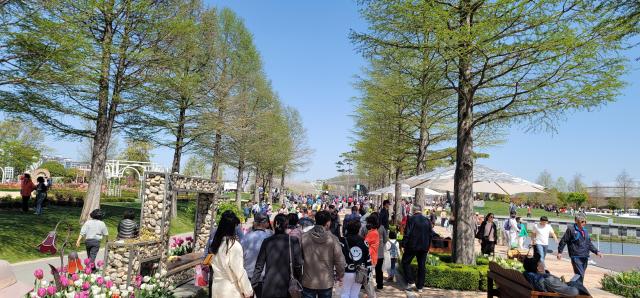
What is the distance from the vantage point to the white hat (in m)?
→ 4.99

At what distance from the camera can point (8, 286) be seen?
516 cm

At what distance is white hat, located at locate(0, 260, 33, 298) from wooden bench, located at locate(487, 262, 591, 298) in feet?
20.6

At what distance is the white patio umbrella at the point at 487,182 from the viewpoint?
10.4 metres

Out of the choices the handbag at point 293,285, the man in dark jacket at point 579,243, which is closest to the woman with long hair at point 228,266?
the handbag at point 293,285

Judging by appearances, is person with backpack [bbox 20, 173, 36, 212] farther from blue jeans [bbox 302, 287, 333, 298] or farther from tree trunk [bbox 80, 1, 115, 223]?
blue jeans [bbox 302, 287, 333, 298]

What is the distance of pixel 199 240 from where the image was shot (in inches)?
437

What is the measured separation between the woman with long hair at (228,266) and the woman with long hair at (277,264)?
0.92 feet

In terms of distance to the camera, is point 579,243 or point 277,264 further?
point 579,243

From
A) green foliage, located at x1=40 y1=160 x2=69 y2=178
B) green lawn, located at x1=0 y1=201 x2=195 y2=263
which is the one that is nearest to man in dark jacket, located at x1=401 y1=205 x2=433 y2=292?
green lawn, located at x1=0 y1=201 x2=195 y2=263

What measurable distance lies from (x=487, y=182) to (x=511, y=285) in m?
5.99

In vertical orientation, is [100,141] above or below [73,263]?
above

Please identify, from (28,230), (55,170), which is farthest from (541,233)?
Result: (55,170)

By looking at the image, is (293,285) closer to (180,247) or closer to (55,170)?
(180,247)

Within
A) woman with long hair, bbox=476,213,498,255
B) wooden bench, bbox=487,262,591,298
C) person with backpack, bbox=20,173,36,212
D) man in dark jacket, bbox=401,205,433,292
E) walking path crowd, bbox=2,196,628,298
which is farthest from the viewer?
person with backpack, bbox=20,173,36,212
